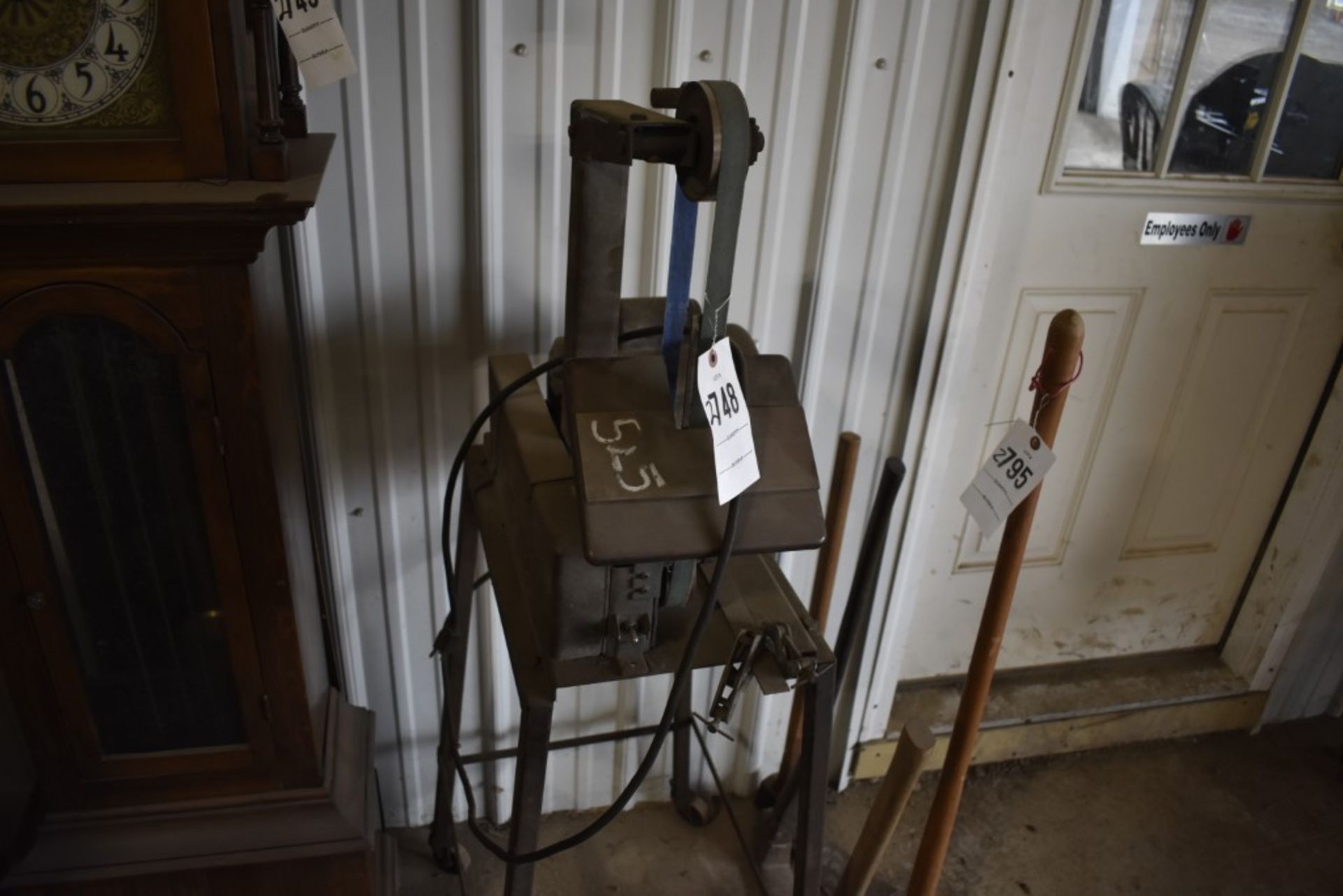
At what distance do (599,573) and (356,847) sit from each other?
25.1 inches

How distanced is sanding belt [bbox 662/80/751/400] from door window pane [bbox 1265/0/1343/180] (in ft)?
4.10

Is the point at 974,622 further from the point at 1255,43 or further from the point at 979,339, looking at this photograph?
the point at 1255,43

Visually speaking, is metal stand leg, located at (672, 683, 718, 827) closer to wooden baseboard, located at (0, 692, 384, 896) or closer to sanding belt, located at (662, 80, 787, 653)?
wooden baseboard, located at (0, 692, 384, 896)

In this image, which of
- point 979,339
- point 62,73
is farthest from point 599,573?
point 979,339

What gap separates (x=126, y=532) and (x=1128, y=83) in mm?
1561

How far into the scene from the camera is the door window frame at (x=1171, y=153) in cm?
Answer: 148

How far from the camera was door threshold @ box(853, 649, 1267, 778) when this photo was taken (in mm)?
1995

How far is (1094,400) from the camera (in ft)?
5.94

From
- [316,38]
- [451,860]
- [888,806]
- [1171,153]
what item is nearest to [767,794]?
[888,806]

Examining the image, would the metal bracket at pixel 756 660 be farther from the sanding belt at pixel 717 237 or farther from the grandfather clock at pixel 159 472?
the grandfather clock at pixel 159 472

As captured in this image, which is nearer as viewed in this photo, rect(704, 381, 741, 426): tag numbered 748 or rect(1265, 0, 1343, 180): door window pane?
rect(704, 381, 741, 426): tag numbered 748

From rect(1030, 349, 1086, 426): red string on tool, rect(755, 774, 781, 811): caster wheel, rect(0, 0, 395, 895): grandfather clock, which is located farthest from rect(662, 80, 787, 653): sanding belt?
rect(755, 774, 781, 811): caster wheel

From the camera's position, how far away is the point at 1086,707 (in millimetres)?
2064

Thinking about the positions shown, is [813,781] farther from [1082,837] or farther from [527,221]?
[1082,837]
